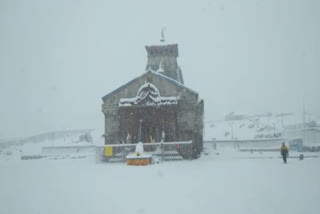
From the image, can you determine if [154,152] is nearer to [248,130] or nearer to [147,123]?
[147,123]

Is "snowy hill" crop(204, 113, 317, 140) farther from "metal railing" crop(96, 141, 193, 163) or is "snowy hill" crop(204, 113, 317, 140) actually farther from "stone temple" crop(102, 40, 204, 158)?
"metal railing" crop(96, 141, 193, 163)

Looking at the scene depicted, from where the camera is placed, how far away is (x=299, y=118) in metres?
77.5

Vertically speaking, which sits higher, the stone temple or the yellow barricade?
the stone temple

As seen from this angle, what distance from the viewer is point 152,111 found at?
2177 cm

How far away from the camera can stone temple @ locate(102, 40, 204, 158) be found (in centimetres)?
2148

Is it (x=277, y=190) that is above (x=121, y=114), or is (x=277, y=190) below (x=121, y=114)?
below

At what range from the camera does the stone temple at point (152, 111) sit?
21484 mm

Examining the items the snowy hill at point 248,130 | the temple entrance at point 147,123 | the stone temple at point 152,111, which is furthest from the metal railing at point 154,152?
the snowy hill at point 248,130

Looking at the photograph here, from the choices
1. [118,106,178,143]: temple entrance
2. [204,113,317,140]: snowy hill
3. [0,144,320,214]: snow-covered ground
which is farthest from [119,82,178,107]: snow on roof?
[204,113,317,140]: snowy hill

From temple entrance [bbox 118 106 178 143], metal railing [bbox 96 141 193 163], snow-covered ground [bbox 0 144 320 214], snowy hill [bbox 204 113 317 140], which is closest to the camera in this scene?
snow-covered ground [bbox 0 144 320 214]

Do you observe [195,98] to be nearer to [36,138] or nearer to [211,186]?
[211,186]

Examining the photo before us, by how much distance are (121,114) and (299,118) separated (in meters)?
72.2

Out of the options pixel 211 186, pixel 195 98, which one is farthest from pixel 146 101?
pixel 211 186

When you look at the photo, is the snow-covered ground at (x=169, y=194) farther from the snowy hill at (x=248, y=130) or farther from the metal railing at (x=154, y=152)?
the snowy hill at (x=248, y=130)
